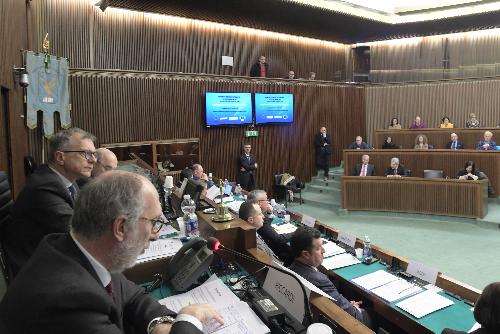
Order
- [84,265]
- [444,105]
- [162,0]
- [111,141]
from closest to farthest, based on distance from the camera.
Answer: [84,265] < [111,141] < [162,0] < [444,105]

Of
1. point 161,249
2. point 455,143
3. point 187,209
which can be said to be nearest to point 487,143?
point 455,143

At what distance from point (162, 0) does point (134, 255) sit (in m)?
8.26

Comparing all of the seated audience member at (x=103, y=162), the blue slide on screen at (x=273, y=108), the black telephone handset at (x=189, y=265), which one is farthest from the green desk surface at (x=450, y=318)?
the blue slide on screen at (x=273, y=108)

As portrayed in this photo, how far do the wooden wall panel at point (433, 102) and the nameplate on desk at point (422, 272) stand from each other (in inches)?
373

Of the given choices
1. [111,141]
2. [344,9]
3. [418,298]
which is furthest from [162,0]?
[418,298]

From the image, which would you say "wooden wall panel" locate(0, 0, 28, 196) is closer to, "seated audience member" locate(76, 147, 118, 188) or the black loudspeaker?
"seated audience member" locate(76, 147, 118, 188)

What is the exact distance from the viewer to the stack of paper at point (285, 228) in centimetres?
377

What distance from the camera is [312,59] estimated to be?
465 inches

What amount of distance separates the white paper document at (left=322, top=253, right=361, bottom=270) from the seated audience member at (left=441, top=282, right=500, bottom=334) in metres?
1.19

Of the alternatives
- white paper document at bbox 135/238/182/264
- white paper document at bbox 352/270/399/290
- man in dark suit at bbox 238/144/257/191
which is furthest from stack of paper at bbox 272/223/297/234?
man in dark suit at bbox 238/144/257/191

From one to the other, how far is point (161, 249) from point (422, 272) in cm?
186

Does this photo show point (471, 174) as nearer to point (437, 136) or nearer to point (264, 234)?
point (437, 136)

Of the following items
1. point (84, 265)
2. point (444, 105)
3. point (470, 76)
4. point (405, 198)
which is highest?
point (470, 76)

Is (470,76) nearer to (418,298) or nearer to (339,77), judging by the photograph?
(339,77)
